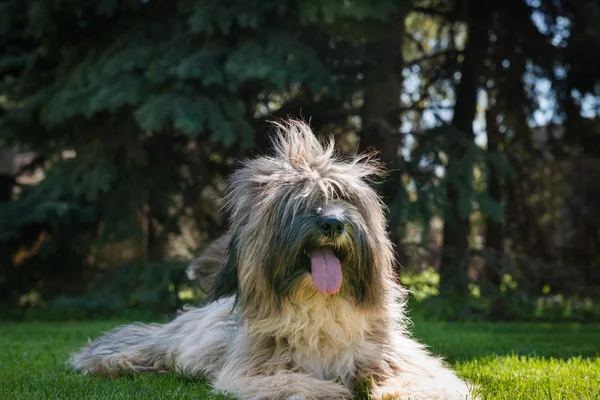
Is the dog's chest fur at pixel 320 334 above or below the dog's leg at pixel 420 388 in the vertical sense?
above

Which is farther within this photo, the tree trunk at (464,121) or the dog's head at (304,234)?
the tree trunk at (464,121)

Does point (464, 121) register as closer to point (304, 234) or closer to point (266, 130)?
point (266, 130)

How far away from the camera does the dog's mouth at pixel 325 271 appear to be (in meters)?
3.75

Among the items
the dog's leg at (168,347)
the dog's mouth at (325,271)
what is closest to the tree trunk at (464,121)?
the dog's leg at (168,347)

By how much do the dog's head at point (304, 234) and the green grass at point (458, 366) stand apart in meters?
0.66

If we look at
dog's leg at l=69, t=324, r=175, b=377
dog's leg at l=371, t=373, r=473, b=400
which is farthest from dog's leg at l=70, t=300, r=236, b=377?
dog's leg at l=371, t=373, r=473, b=400

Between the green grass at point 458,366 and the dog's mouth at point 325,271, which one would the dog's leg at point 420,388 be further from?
the dog's mouth at point 325,271

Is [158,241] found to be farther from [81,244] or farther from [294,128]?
[294,128]

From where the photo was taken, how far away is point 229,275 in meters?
4.22

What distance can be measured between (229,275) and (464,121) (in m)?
7.47

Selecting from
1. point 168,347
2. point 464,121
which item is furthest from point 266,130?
point 168,347

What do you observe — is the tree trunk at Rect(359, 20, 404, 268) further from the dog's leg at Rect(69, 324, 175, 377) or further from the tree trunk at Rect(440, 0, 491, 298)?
the dog's leg at Rect(69, 324, 175, 377)

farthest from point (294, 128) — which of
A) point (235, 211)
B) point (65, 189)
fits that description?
point (65, 189)

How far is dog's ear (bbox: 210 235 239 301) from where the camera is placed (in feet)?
13.6
